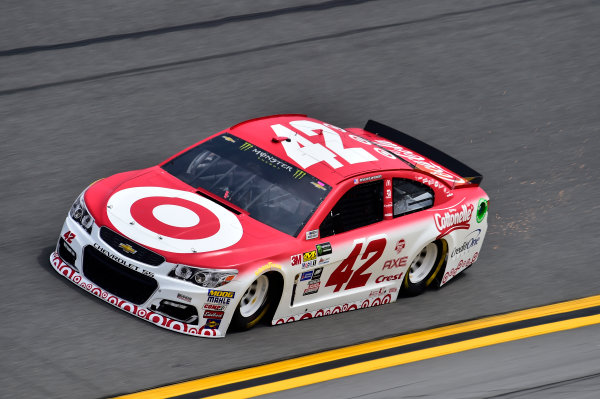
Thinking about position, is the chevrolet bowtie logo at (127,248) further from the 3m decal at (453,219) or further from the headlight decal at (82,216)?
the 3m decal at (453,219)

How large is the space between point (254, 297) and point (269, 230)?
57 cm

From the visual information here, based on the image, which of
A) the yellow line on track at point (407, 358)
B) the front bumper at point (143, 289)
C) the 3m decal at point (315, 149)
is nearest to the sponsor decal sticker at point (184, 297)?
the front bumper at point (143, 289)

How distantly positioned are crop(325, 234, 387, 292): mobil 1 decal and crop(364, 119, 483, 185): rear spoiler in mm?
1658

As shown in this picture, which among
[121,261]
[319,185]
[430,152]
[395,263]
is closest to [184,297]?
[121,261]

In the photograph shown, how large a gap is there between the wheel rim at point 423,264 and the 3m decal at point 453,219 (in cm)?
21

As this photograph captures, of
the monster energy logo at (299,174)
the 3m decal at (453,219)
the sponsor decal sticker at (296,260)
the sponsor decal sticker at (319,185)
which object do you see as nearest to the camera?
the sponsor decal sticker at (296,260)

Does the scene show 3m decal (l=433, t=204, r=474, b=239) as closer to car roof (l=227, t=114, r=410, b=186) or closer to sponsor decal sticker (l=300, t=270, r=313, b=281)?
car roof (l=227, t=114, r=410, b=186)

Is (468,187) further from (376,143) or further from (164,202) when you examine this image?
(164,202)

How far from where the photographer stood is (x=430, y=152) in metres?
10.3

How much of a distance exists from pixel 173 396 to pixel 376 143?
3.89 m

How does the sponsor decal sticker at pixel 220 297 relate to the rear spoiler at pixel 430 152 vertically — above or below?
below

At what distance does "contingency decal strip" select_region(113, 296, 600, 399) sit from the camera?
7348 millimetres

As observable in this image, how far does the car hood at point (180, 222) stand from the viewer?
7840mm

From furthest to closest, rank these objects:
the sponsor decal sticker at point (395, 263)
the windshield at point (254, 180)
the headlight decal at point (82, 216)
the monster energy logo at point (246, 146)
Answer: the monster energy logo at point (246, 146), the sponsor decal sticker at point (395, 263), the windshield at point (254, 180), the headlight decal at point (82, 216)
